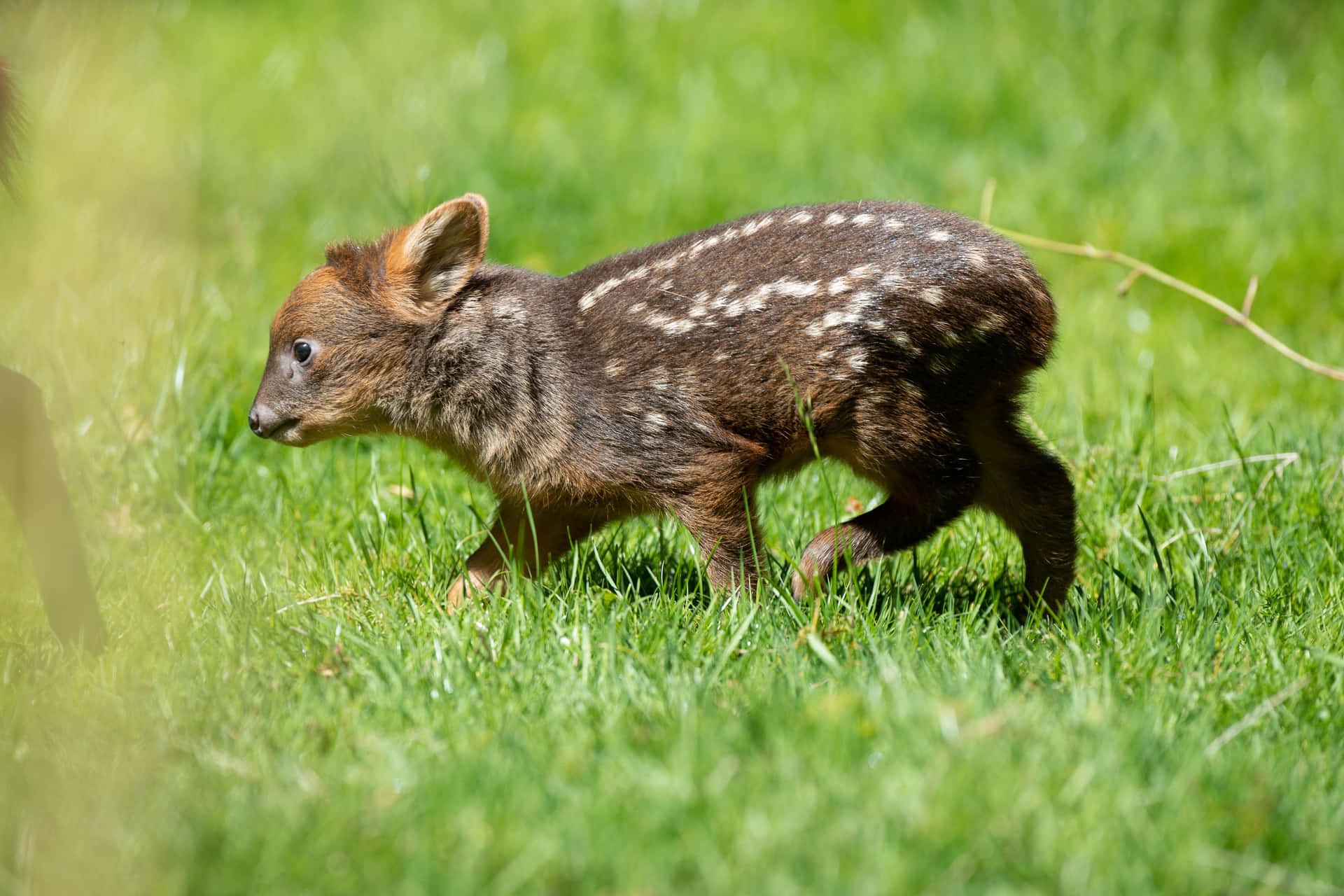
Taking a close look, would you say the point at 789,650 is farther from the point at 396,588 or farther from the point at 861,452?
the point at 396,588

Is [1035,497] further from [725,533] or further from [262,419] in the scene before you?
[262,419]

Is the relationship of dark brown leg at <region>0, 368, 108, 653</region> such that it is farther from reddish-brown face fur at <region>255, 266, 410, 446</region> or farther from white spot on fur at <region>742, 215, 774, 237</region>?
white spot on fur at <region>742, 215, 774, 237</region>

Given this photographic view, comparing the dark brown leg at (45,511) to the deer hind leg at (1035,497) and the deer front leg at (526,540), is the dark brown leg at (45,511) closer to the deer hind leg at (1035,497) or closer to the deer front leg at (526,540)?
the deer front leg at (526,540)

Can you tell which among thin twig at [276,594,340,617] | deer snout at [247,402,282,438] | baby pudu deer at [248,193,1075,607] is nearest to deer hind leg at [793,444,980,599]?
baby pudu deer at [248,193,1075,607]

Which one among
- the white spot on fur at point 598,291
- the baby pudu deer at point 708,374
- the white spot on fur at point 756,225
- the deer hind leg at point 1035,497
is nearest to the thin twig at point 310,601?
the baby pudu deer at point 708,374

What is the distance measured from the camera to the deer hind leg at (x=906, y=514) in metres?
4.03

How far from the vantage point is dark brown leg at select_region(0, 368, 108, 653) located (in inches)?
128

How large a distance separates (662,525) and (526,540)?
0.46 meters

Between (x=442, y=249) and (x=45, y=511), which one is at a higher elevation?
(x=442, y=249)

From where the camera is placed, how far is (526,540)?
4.33 m

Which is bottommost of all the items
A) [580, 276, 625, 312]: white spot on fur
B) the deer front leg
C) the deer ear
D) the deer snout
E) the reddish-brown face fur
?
the deer front leg

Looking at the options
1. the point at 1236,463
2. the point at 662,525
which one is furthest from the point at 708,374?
the point at 1236,463

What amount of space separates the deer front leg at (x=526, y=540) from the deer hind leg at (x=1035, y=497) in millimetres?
1298

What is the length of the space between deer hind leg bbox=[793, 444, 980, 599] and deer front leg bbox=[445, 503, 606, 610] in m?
0.74
